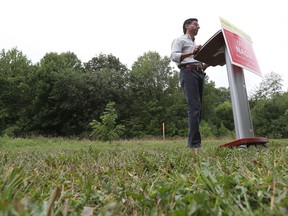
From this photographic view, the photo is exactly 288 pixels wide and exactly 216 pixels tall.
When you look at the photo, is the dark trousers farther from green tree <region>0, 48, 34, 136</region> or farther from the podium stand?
green tree <region>0, 48, 34, 136</region>

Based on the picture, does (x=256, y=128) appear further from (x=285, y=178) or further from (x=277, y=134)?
(x=285, y=178)

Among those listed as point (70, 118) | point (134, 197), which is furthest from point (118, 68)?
point (134, 197)

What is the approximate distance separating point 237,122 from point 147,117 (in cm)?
3382

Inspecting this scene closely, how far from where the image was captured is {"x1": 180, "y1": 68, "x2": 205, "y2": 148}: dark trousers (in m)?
3.60

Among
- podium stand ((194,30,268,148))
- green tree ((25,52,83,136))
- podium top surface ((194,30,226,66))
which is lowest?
podium stand ((194,30,268,148))

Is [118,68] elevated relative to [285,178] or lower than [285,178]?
elevated

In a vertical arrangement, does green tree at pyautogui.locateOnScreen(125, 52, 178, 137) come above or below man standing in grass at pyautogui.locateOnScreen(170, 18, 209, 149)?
above

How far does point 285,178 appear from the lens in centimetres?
100

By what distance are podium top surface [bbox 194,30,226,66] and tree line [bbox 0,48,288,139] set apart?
1015 inches

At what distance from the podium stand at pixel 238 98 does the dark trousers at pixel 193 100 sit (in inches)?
13.6

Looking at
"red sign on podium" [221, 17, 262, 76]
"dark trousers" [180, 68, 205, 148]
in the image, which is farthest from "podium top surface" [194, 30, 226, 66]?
"dark trousers" [180, 68, 205, 148]

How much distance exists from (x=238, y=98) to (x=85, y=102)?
29.2 meters

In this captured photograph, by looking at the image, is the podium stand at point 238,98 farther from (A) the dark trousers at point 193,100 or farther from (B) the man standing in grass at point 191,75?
(A) the dark trousers at point 193,100

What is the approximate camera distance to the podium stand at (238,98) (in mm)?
2948
